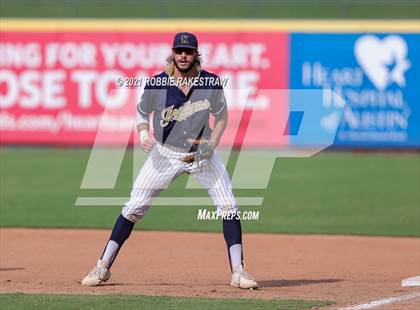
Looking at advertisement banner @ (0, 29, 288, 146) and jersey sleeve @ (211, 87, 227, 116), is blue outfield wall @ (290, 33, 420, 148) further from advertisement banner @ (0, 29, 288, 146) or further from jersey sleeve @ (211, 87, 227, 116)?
jersey sleeve @ (211, 87, 227, 116)

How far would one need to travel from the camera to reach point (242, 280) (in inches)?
353

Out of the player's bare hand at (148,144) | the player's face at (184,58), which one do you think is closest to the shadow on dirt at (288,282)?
the player's bare hand at (148,144)

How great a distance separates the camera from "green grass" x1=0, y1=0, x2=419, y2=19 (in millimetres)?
30859

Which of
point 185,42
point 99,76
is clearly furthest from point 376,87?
point 185,42

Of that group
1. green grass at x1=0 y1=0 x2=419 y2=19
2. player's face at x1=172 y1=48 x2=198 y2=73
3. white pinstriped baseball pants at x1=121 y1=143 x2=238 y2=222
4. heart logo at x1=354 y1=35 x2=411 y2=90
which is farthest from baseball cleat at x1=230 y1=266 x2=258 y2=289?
green grass at x1=0 y1=0 x2=419 y2=19

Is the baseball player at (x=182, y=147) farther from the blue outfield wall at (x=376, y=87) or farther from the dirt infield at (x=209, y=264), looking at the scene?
the blue outfield wall at (x=376, y=87)

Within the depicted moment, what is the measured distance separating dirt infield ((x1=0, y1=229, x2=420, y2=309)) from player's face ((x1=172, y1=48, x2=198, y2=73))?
2013 millimetres

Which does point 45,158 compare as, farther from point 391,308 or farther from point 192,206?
point 391,308

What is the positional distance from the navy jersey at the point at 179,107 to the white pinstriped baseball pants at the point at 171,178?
158 mm

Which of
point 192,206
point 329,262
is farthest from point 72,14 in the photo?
point 329,262

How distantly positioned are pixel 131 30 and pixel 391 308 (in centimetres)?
1667

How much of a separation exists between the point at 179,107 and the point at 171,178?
0.65 meters

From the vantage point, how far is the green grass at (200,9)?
3086cm

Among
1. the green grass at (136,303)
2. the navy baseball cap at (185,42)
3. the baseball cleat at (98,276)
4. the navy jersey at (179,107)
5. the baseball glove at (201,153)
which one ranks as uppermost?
the navy baseball cap at (185,42)
